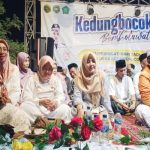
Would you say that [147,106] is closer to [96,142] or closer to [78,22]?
[96,142]

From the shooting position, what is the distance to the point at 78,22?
866 cm

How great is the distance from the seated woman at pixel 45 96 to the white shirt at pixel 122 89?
1.19 meters

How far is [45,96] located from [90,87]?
58cm

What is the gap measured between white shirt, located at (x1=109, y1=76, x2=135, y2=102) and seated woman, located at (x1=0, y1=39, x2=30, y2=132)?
171cm

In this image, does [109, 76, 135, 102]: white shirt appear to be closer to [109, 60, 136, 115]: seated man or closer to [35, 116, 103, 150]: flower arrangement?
[109, 60, 136, 115]: seated man

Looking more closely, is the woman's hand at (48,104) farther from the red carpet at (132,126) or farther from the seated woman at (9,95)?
the red carpet at (132,126)

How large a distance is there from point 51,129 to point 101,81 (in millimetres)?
3391

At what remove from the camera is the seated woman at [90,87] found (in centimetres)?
566

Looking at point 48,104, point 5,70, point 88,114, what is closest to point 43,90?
point 48,104

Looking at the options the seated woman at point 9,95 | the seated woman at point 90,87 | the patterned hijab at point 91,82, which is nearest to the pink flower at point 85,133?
the seated woman at point 9,95

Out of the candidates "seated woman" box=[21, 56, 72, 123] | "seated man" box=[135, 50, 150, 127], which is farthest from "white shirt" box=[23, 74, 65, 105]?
"seated man" box=[135, 50, 150, 127]

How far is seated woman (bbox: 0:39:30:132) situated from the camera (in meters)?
→ 4.71

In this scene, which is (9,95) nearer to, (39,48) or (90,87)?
(90,87)

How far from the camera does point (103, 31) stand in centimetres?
880
